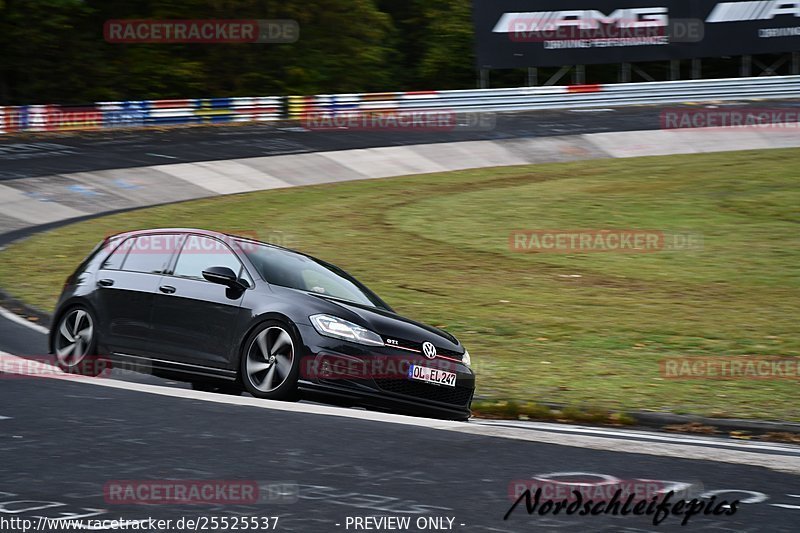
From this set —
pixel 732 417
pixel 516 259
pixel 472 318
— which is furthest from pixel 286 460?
pixel 516 259

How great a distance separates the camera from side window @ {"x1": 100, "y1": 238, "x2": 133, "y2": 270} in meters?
9.73

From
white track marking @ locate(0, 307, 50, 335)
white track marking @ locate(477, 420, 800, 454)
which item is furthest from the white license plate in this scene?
white track marking @ locate(0, 307, 50, 335)

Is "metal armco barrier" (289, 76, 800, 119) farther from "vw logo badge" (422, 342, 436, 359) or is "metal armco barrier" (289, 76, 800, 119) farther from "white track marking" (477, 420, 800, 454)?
"white track marking" (477, 420, 800, 454)

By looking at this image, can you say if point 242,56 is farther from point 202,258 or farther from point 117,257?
point 202,258

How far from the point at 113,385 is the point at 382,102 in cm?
3213

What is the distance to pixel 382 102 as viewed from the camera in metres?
39.7

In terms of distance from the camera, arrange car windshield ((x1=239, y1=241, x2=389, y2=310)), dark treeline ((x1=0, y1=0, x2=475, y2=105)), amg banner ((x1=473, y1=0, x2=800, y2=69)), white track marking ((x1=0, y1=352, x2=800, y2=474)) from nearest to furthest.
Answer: white track marking ((x1=0, y1=352, x2=800, y2=474)) < car windshield ((x1=239, y1=241, x2=389, y2=310)) < amg banner ((x1=473, y1=0, x2=800, y2=69)) < dark treeline ((x1=0, y1=0, x2=475, y2=105))

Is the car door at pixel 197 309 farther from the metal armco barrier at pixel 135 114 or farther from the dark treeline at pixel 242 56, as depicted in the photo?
the dark treeline at pixel 242 56

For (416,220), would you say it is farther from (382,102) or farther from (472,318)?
(382,102)

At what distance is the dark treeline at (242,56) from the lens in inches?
1794

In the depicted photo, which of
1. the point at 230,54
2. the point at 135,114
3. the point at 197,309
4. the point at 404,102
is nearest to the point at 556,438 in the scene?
the point at 197,309

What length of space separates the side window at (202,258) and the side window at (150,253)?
0.16m

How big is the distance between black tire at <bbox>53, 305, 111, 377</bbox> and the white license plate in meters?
2.67

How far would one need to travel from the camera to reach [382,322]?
8570mm
